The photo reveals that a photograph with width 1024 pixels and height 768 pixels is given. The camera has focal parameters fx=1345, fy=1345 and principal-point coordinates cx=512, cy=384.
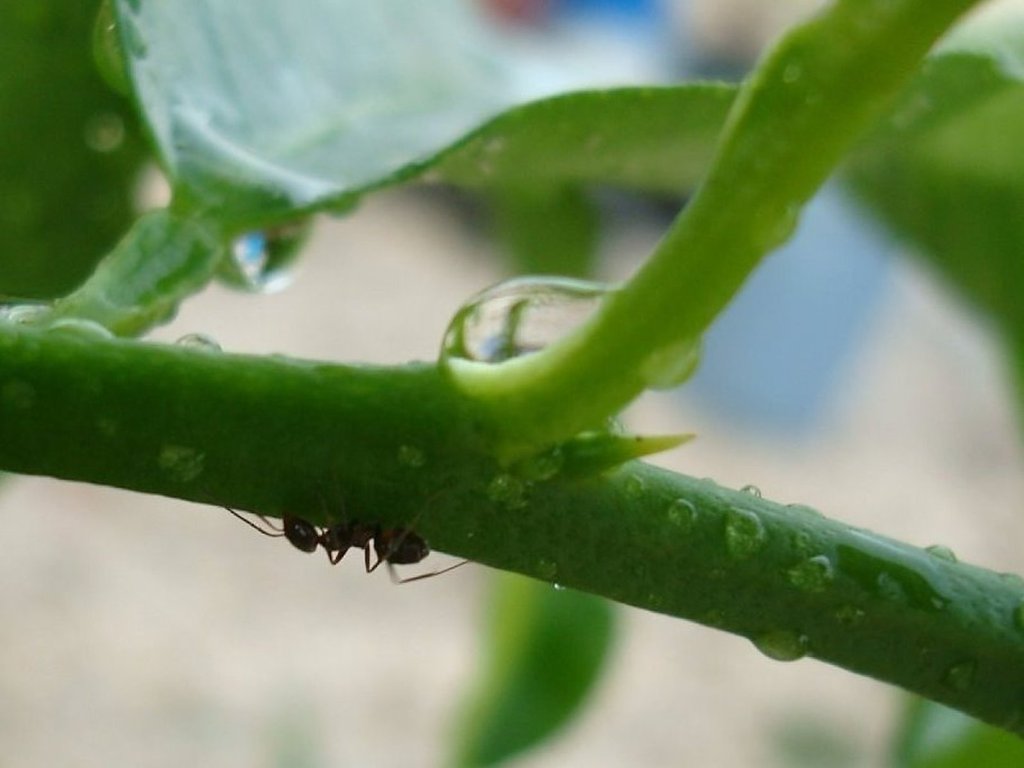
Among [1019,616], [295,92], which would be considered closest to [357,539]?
[1019,616]

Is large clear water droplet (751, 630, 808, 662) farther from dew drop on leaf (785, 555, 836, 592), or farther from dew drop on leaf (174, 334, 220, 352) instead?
dew drop on leaf (174, 334, 220, 352)

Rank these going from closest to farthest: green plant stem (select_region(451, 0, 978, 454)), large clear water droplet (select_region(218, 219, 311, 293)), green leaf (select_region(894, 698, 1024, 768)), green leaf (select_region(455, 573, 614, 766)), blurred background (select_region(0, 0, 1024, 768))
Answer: green plant stem (select_region(451, 0, 978, 454))
large clear water droplet (select_region(218, 219, 311, 293))
green leaf (select_region(894, 698, 1024, 768))
green leaf (select_region(455, 573, 614, 766))
blurred background (select_region(0, 0, 1024, 768))

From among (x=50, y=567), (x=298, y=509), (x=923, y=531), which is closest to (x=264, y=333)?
(x=50, y=567)

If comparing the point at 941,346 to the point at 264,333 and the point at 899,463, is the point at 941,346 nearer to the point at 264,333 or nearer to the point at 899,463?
the point at 899,463

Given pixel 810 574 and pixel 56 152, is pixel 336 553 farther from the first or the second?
pixel 56 152

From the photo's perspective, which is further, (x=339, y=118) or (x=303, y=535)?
(x=339, y=118)

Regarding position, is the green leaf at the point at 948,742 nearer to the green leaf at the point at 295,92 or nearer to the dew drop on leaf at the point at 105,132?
the green leaf at the point at 295,92

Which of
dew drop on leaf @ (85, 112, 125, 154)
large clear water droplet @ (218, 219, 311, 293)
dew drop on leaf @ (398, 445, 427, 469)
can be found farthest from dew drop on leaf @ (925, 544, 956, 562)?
dew drop on leaf @ (85, 112, 125, 154)
